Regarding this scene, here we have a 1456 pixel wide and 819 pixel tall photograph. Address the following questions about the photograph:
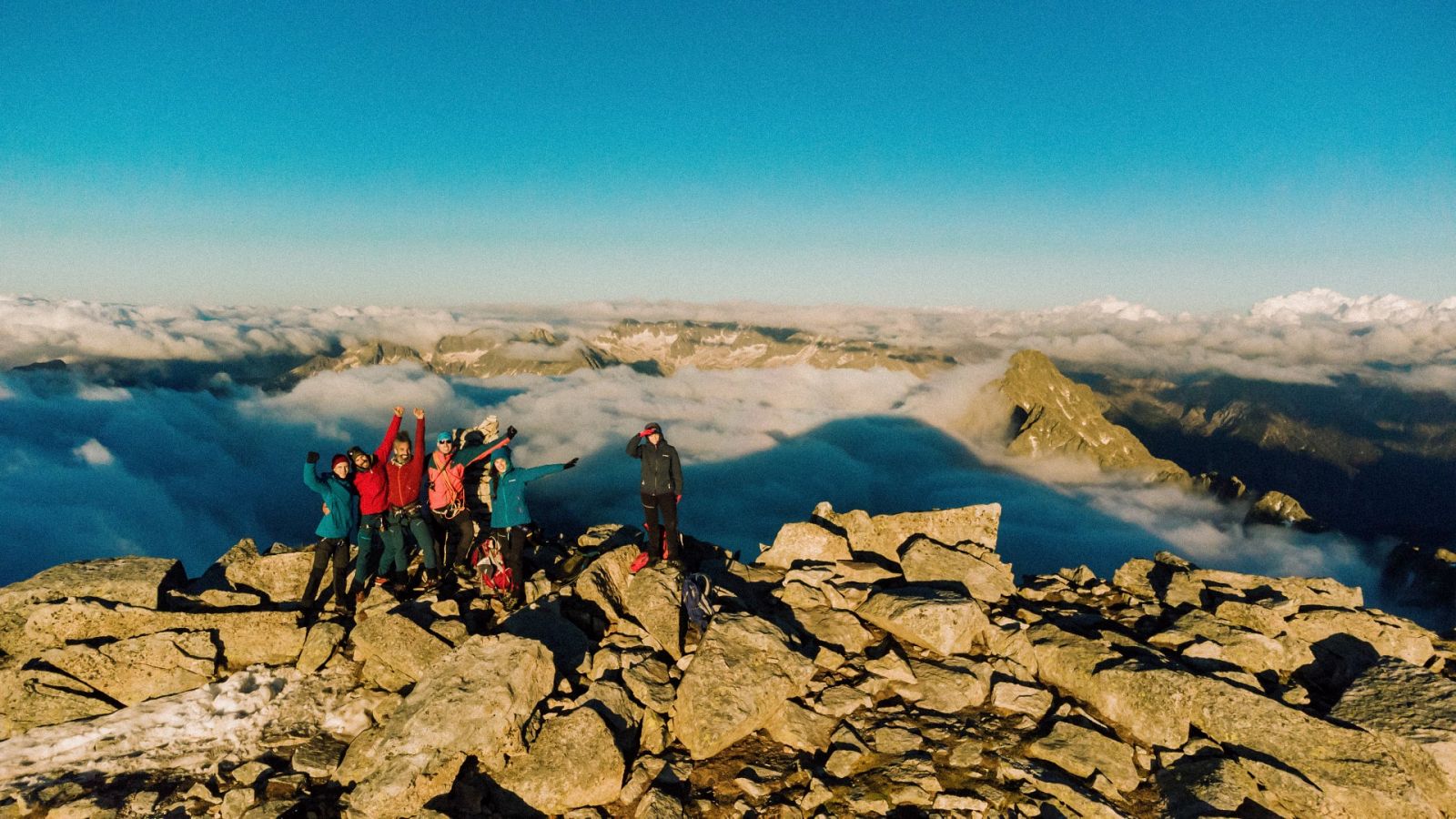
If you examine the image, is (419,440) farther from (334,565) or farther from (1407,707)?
(1407,707)

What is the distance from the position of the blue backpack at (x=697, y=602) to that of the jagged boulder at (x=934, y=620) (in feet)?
14.3

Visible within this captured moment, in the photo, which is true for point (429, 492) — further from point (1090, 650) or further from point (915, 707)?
point (1090, 650)

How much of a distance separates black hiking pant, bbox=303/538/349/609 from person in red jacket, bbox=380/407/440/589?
92cm

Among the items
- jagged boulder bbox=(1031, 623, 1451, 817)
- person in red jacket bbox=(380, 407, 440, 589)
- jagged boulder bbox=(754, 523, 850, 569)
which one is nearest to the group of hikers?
person in red jacket bbox=(380, 407, 440, 589)

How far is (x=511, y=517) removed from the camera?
49.7ft

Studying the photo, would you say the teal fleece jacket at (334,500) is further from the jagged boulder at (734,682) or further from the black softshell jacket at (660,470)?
the jagged boulder at (734,682)

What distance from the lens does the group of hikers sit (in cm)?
1452

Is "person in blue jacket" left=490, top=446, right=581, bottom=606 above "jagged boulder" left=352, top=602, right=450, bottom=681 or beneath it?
above

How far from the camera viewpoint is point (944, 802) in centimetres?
925

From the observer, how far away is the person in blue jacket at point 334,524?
14219 millimetres

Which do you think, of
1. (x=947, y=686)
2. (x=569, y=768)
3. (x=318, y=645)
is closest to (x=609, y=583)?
(x=569, y=768)

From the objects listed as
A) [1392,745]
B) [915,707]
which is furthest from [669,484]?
[1392,745]

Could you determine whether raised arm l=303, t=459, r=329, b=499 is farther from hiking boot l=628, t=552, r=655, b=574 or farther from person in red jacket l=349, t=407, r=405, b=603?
hiking boot l=628, t=552, r=655, b=574

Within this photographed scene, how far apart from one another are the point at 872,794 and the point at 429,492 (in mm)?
13632
